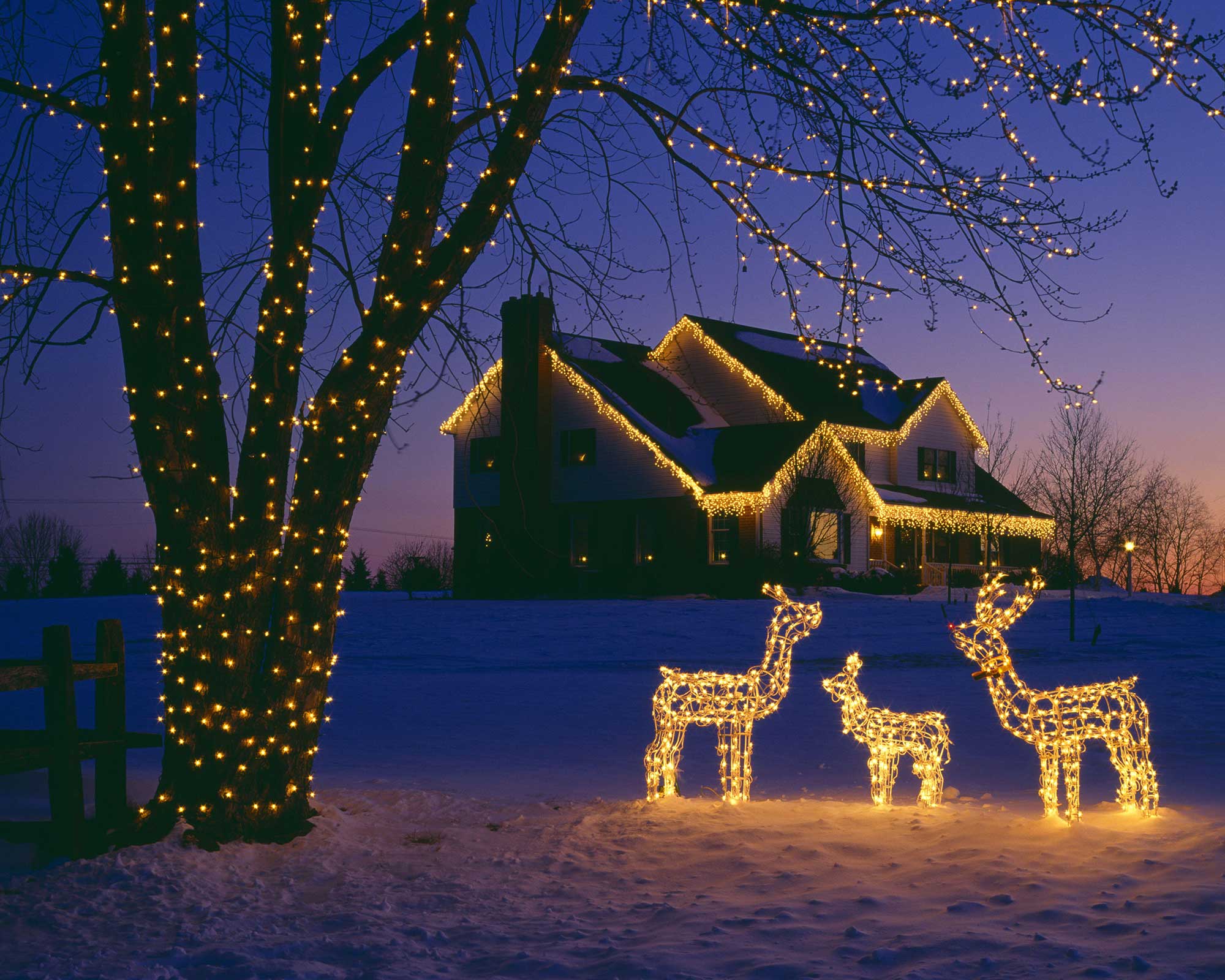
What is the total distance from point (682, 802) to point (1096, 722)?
325 cm

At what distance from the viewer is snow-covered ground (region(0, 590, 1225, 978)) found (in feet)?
18.3

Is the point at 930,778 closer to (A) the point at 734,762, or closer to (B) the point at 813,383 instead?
(A) the point at 734,762

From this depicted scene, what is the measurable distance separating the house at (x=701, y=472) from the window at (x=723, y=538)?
0.05 metres

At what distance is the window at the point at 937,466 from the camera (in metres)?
40.1

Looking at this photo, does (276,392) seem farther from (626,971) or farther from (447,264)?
(626,971)

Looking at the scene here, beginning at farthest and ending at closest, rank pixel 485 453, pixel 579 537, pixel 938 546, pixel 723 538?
1. pixel 938 546
2. pixel 485 453
3. pixel 579 537
4. pixel 723 538

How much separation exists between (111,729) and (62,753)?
0.79 meters

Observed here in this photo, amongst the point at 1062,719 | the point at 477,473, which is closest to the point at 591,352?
the point at 477,473

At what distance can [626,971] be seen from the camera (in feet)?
17.8

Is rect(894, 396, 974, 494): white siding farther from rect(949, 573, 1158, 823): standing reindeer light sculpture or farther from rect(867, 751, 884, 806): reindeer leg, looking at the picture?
rect(949, 573, 1158, 823): standing reindeer light sculpture

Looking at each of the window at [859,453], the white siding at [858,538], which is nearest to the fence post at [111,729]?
the white siding at [858,538]

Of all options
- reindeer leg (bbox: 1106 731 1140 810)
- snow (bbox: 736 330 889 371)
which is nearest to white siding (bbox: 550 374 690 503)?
snow (bbox: 736 330 889 371)

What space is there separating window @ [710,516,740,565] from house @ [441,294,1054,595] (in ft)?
0.16

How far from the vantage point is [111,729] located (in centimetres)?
805
